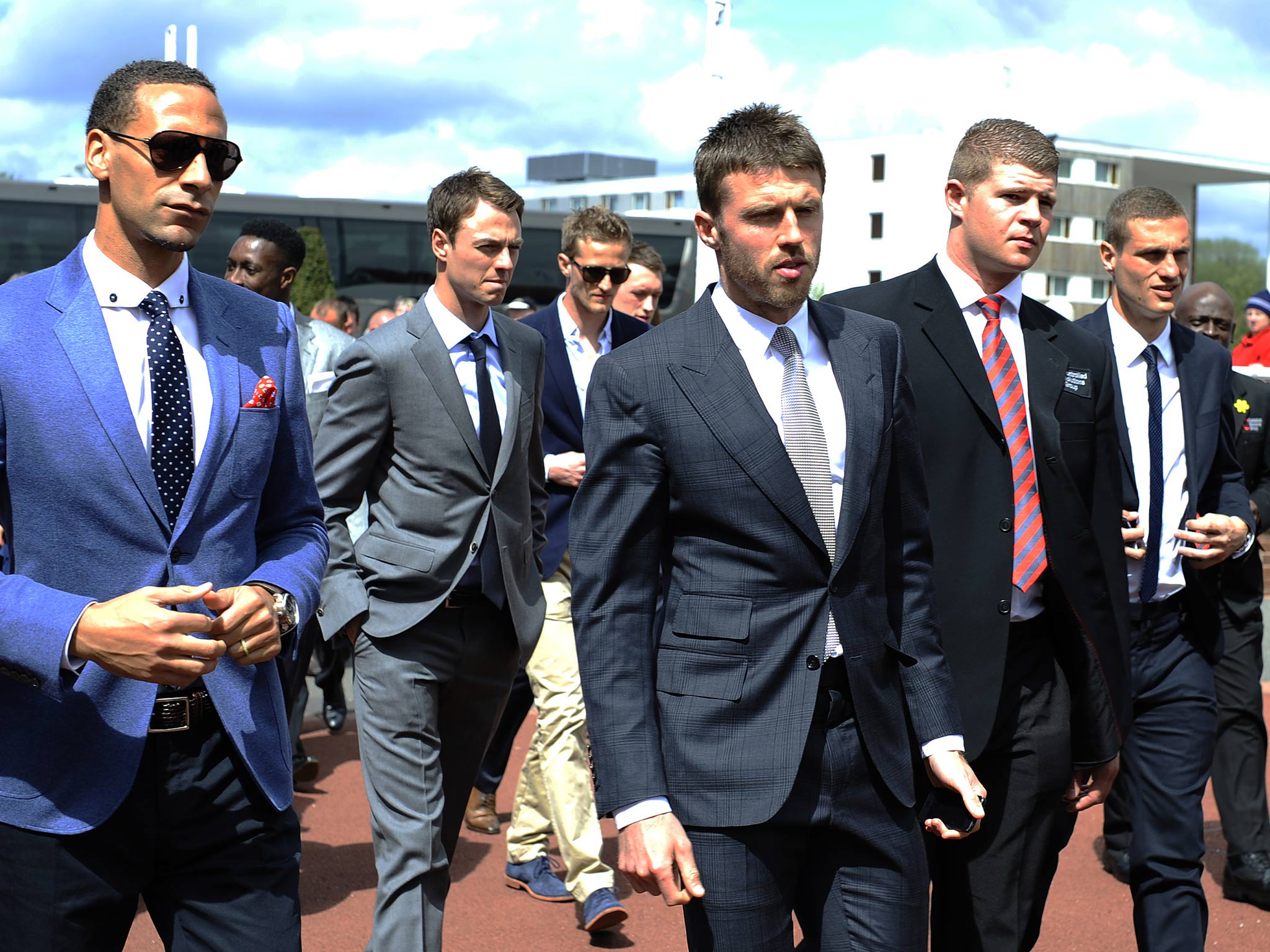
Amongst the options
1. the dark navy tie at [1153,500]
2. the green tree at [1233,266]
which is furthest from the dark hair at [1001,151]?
the green tree at [1233,266]

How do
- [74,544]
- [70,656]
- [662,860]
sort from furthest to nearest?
[662,860] < [74,544] < [70,656]

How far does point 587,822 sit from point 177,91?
142 inches

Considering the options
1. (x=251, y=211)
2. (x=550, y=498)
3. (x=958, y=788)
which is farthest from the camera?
(x=251, y=211)

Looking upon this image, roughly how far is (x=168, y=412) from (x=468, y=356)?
2.17m

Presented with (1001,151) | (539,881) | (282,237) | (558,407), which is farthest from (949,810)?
(282,237)

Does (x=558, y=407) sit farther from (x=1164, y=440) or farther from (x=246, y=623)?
(x=246, y=623)

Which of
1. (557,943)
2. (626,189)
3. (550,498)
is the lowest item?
(557,943)

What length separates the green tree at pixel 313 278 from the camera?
90.2 ft

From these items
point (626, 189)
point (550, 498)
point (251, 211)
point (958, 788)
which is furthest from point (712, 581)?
point (626, 189)

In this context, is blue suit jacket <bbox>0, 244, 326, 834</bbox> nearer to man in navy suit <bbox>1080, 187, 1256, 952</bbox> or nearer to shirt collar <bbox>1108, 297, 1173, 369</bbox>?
man in navy suit <bbox>1080, 187, 1256, 952</bbox>

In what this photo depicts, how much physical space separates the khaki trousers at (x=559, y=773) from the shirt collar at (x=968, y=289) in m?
1.98

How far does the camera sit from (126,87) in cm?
297

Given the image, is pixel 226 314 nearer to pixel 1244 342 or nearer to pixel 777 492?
pixel 777 492

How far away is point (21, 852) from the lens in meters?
2.84
